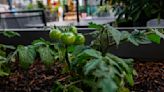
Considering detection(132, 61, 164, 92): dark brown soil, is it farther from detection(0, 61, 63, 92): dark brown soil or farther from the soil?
detection(0, 61, 63, 92): dark brown soil

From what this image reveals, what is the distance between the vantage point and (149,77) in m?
1.00

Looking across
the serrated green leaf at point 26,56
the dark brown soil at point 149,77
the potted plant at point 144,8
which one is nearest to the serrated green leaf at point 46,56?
the serrated green leaf at point 26,56

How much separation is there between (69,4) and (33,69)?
679 cm

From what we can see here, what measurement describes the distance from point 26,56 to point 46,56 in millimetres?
43

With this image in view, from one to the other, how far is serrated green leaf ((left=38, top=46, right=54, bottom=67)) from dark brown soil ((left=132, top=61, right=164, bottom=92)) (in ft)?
0.94

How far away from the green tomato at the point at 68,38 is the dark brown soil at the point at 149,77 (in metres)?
0.27

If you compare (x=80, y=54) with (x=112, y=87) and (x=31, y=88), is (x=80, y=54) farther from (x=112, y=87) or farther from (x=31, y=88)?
(x=31, y=88)

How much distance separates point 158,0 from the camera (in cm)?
166

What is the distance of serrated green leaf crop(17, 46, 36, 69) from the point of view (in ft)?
2.28

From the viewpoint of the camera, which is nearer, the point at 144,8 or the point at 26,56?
the point at 26,56

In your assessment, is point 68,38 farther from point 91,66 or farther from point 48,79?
point 48,79

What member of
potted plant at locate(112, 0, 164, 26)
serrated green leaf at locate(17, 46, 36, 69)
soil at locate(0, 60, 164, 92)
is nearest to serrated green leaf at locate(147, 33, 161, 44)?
soil at locate(0, 60, 164, 92)

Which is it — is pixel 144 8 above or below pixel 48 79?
above

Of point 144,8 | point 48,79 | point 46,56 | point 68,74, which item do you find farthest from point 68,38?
point 144,8
